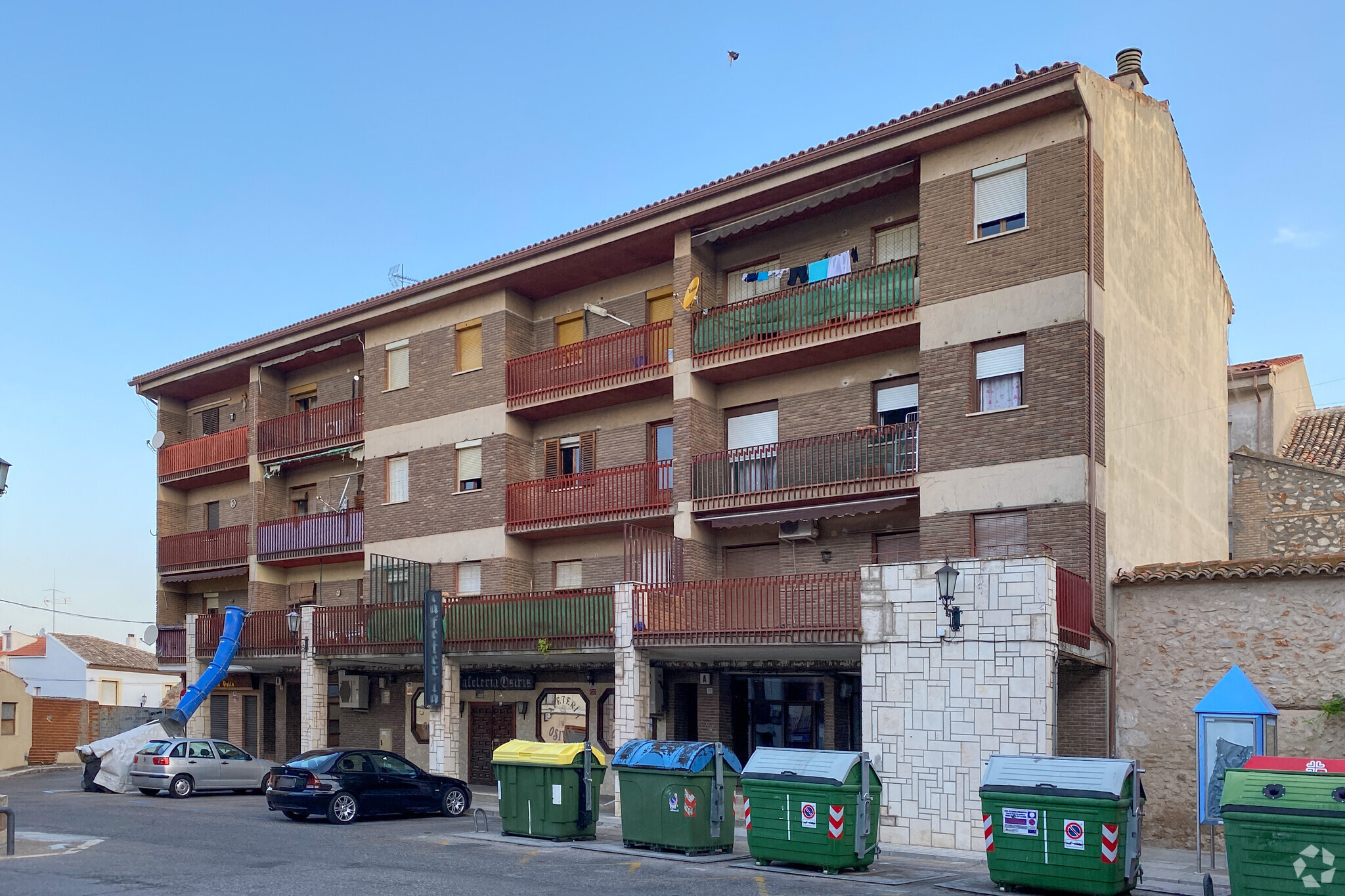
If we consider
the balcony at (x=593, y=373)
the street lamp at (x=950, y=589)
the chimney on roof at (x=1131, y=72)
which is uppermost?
the chimney on roof at (x=1131, y=72)

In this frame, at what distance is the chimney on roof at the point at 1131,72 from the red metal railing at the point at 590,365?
9.87 m

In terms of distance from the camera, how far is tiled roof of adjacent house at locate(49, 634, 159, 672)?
59.1 m

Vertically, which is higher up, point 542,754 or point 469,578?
point 469,578

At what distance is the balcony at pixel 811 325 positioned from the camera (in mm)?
21984

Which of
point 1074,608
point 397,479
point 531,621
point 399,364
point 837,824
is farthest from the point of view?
point 399,364

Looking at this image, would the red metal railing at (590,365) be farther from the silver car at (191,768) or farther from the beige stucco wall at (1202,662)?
the beige stucco wall at (1202,662)

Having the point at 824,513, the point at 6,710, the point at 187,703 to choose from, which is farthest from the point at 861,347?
the point at 6,710

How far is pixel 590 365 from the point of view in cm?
2661

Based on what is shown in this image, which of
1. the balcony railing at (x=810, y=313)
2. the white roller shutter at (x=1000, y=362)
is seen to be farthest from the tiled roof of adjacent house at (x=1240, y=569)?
the balcony railing at (x=810, y=313)

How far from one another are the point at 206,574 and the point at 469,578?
10568mm

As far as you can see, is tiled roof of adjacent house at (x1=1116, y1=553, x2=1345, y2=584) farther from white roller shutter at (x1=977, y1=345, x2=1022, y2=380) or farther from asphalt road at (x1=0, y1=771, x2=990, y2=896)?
asphalt road at (x1=0, y1=771, x2=990, y2=896)

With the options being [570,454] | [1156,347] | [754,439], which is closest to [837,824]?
[754,439]

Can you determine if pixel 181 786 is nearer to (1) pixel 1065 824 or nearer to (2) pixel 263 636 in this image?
(2) pixel 263 636

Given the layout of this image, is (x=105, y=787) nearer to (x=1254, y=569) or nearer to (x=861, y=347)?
(x=861, y=347)
